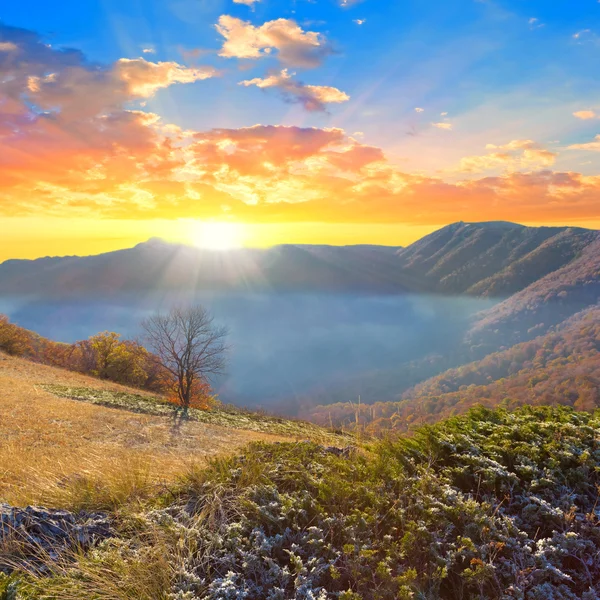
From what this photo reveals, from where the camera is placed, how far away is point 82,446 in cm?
1014

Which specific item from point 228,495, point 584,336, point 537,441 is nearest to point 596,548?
point 537,441

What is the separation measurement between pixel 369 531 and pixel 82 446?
9.50m

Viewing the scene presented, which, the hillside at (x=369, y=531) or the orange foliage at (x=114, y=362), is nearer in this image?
the hillside at (x=369, y=531)

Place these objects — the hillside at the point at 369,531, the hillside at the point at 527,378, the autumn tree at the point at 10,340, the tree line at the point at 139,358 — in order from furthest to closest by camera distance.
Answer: the hillside at the point at 527,378 < the autumn tree at the point at 10,340 < the tree line at the point at 139,358 < the hillside at the point at 369,531

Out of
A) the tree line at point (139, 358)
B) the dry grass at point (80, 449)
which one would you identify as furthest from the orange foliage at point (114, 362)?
the dry grass at point (80, 449)

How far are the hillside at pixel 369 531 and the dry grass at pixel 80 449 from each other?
450 mm

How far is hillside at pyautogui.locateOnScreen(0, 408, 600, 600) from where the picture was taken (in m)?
2.54

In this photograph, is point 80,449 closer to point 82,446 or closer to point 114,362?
point 82,446

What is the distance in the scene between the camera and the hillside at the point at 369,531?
2.54 m

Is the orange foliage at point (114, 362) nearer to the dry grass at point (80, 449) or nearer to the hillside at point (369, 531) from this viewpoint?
the dry grass at point (80, 449)

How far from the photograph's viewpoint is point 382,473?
354 cm

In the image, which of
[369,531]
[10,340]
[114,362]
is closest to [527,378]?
[114,362]

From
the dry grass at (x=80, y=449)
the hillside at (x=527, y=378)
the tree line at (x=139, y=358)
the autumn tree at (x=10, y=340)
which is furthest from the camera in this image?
the hillside at (x=527, y=378)

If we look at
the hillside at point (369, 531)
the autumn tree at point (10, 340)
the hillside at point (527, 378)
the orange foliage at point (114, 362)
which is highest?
the hillside at point (369, 531)
